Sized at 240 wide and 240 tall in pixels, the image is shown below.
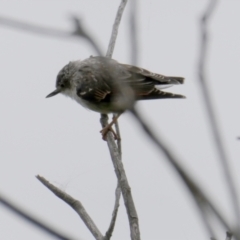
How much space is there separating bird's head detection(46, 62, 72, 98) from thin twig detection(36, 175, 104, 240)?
4.83 metres

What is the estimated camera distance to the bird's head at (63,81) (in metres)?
9.54

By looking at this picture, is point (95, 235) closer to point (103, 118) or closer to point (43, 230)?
point (43, 230)

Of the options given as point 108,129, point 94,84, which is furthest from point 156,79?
point 108,129

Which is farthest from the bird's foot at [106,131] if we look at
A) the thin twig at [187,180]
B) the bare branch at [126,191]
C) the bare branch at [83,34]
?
the thin twig at [187,180]

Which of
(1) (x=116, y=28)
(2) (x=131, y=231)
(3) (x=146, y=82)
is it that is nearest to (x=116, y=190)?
(2) (x=131, y=231)

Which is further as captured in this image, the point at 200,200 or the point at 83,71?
the point at 83,71

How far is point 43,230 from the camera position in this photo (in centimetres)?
191

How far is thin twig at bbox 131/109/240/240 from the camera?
1810 millimetres

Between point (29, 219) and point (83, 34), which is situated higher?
point (83, 34)

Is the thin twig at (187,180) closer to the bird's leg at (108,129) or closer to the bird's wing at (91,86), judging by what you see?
the bird's leg at (108,129)

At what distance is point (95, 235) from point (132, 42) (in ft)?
9.83

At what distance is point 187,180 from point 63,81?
7.82m

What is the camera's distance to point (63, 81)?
376 inches

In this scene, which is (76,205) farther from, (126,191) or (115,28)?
(115,28)
